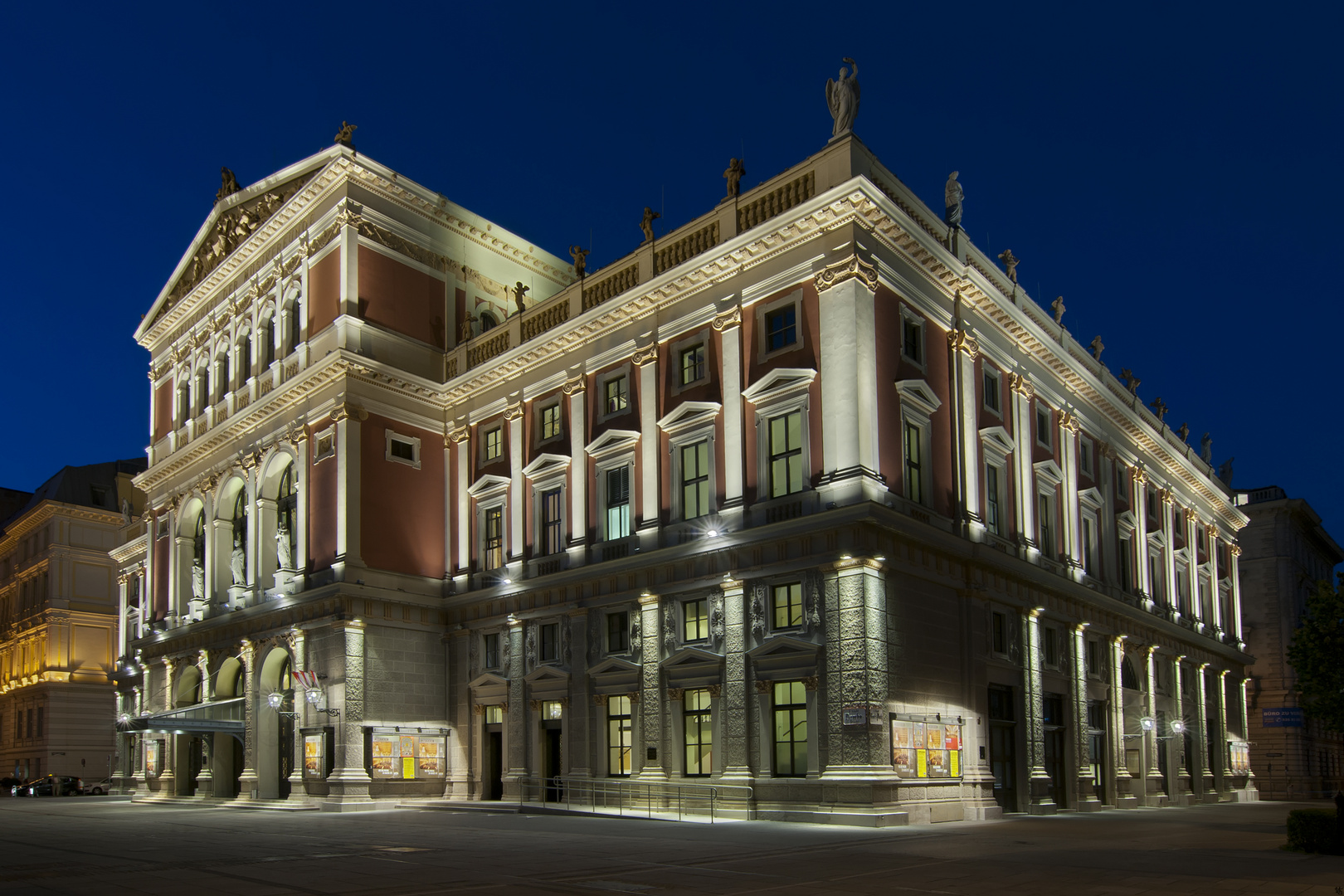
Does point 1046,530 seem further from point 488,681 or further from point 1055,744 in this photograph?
point 488,681

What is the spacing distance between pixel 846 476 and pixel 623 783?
36.4 feet

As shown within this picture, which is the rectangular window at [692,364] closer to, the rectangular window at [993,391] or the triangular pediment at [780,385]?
the triangular pediment at [780,385]

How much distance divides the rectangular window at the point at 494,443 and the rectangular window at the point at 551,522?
3.20 m

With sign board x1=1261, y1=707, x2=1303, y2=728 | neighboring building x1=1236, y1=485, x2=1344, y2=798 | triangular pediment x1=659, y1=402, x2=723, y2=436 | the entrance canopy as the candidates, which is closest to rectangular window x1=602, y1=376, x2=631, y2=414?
triangular pediment x1=659, y1=402, x2=723, y2=436

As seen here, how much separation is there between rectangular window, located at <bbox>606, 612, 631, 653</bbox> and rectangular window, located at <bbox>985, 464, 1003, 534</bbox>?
36.4 ft

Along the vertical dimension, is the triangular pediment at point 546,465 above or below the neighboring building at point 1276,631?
above

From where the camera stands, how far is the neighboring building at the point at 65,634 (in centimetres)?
7419

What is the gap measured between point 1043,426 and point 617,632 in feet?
54.6

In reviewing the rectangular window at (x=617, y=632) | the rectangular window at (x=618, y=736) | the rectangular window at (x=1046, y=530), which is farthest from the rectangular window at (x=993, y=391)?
the rectangular window at (x=618, y=736)

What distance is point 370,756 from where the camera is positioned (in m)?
37.1

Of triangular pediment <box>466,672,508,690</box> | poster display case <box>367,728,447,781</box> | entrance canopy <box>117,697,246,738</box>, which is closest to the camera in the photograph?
poster display case <box>367,728,447,781</box>

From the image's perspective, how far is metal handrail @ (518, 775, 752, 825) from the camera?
96.6 feet

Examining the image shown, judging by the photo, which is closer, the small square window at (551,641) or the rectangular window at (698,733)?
the rectangular window at (698,733)

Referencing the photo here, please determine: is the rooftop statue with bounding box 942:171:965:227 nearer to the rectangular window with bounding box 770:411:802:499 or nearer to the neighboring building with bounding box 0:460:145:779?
the rectangular window with bounding box 770:411:802:499
